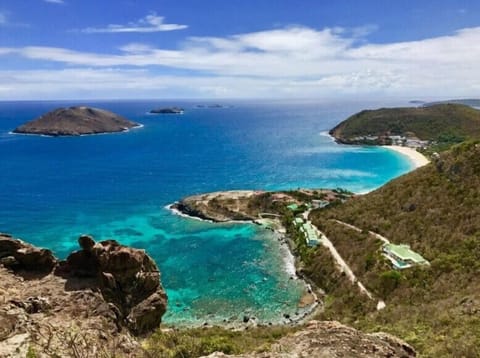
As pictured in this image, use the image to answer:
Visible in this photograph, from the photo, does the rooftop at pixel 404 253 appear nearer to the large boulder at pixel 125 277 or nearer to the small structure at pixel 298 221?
the small structure at pixel 298 221

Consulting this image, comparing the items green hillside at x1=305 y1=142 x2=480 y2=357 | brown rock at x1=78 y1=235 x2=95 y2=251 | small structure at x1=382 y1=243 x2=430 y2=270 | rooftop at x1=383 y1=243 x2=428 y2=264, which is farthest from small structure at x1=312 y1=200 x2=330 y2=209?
brown rock at x1=78 y1=235 x2=95 y2=251

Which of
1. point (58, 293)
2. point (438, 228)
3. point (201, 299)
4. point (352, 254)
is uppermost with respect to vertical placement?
point (58, 293)

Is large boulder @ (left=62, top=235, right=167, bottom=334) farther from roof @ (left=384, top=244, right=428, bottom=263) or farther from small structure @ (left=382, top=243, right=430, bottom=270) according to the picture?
roof @ (left=384, top=244, right=428, bottom=263)

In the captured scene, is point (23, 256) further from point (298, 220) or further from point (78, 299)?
point (298, 220)

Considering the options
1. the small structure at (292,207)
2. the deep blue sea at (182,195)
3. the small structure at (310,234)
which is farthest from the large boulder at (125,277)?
the small structure at (292,207)

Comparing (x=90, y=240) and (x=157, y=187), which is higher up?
(x=90, y=240)

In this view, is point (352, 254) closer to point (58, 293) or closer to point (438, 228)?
point (438, 228)

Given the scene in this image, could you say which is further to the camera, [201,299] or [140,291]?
[201,299]

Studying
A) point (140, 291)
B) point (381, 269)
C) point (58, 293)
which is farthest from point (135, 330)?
point (381, 269)

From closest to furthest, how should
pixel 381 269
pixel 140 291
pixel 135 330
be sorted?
pixel 135 330 < pixel 140 291 < pixel 381 269
